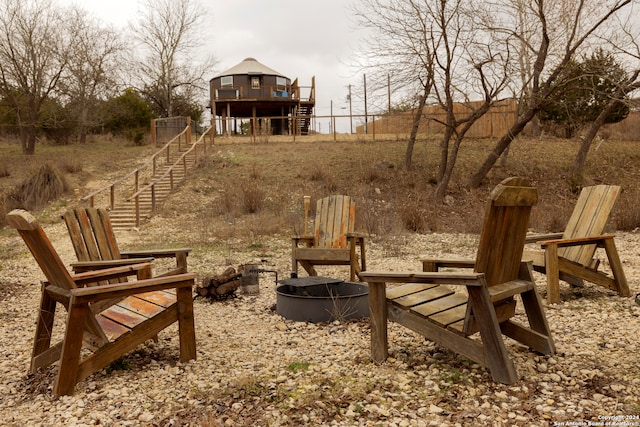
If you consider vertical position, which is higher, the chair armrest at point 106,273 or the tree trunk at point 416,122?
the tree trunk at point 416,122

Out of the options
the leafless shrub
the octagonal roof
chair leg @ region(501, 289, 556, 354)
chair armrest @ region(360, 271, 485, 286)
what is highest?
the octagonal roof

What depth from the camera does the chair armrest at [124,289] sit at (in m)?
2.70

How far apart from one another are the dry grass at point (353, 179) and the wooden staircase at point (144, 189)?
478mm

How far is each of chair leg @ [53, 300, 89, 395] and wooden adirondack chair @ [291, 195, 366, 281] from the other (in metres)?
2.57

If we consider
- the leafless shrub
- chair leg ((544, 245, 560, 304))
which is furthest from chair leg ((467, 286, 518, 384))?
the leafless shrub

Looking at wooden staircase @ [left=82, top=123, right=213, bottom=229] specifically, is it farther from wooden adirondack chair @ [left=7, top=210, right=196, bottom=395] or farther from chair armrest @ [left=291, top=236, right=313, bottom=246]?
wooden adirondack chair @ [left=7, top=210, right=196, bottom=395]

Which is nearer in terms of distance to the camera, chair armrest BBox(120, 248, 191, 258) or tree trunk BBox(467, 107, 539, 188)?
chair armrest BBox(120, 248, 191, 258)

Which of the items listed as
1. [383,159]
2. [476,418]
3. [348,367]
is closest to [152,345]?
[348,367]

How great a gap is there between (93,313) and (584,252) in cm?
389

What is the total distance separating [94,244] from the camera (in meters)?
3.94

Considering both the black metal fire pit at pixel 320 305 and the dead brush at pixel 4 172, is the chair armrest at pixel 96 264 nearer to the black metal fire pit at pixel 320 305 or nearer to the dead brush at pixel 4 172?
the black metal fire pit at pixel 320 305

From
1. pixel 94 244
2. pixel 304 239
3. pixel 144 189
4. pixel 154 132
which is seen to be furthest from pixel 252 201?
pixel 154 132

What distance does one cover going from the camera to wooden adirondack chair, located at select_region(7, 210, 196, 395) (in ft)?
8.89

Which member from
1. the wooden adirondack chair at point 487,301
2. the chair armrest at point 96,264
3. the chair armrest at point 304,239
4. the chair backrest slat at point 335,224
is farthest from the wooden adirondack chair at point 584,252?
the chair armrest at point 96,264
